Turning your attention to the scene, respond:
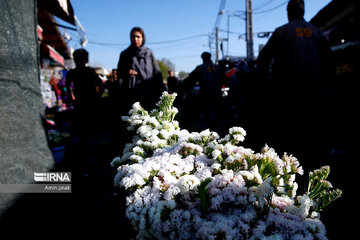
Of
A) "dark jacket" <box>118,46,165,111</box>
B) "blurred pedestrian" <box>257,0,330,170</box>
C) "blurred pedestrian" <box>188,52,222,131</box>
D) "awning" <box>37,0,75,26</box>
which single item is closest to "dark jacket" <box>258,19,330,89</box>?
"blurred pedestrian" <box>257,0,330,170</box>

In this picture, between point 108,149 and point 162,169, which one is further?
point 108,149

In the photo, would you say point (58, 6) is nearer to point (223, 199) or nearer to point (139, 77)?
point (139, 77)

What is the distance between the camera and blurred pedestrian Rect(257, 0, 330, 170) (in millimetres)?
3256

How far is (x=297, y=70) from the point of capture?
10.7 feet

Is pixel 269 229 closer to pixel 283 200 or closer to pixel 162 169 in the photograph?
pixel 283 200

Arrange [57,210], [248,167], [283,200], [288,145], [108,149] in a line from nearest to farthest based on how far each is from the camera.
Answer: [283,200] → [248,167] → [57,210] → [288,145] → [108,149]

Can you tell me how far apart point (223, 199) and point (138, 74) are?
11.1 feet

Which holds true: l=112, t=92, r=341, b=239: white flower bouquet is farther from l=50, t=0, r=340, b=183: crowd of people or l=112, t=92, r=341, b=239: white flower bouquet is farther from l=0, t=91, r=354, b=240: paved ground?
l=50, t=0, r=340, b=183: crowd of people

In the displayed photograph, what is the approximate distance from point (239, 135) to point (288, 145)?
2232 millimetres

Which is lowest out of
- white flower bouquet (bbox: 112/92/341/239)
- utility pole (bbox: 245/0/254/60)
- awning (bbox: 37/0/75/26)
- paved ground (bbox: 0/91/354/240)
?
paved ground (bbox: 0/91/354/240)

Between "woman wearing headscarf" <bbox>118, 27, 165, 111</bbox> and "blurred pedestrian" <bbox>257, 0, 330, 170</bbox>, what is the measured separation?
70.5 inches

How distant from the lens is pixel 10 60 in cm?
235

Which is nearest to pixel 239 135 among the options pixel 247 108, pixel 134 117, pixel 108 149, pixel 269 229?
pixel 269 229

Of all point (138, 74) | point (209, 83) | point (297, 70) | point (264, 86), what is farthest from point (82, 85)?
point (297, 70)
